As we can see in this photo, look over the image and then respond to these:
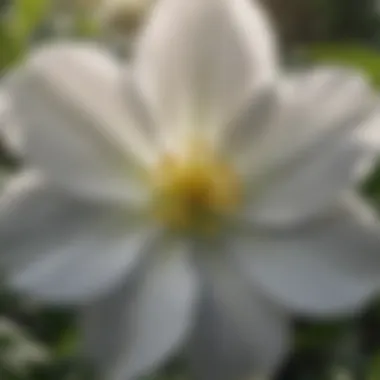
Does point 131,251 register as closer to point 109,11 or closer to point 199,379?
point 199,379

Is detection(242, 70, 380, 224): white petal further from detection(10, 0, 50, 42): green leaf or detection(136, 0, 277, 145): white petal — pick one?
detection(10, 0, 50, 42): green leaf

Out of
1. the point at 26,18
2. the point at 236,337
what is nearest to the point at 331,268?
the point at 236,337

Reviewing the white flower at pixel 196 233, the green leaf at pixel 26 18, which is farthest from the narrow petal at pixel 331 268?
the green leaf at pixel 26 18

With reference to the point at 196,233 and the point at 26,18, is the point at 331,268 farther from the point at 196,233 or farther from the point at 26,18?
the point at 26,18

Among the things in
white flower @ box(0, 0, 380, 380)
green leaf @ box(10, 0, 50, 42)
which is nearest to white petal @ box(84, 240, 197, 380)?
white flower @ box(0, 0, 380, 380)

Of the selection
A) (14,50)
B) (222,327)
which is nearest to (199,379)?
(222,327)

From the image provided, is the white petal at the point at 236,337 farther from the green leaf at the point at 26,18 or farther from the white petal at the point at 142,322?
the green leaf at the point at 26,18
